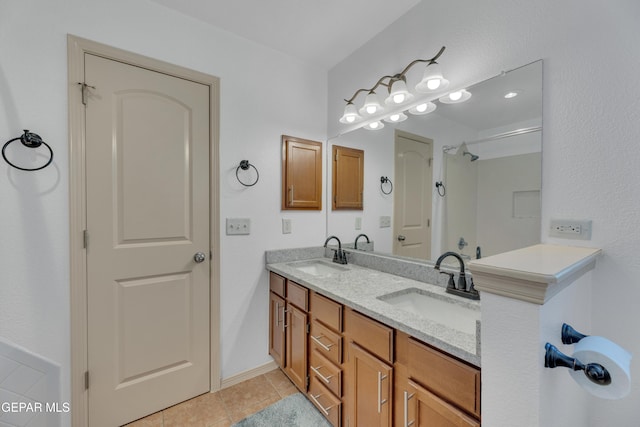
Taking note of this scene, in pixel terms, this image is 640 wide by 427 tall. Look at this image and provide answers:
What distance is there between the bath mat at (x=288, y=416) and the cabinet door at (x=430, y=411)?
78cm

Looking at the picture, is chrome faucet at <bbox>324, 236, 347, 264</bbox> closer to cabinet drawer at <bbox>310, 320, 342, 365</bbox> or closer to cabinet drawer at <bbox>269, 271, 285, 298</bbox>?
cabinet drawer at <bbox>269, 271, 285, 298</bbox>

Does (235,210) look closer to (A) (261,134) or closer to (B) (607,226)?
(A) (261,134)

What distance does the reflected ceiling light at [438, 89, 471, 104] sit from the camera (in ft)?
4.47

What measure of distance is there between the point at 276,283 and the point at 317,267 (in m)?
0.39

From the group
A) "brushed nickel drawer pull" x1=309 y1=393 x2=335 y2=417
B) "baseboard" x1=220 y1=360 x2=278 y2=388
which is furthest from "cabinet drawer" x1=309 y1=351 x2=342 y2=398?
"baseboard" x1=220 y1=360 x2=278 y2=388

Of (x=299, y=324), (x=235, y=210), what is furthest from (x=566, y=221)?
(x=235, y=210)

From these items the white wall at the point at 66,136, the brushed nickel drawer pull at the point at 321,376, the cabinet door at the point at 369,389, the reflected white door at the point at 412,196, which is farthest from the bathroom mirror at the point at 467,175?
the brushed nickel drawer pull at the point at 321,376

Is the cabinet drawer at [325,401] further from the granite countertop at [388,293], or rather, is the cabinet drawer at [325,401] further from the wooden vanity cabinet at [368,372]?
the granite countertop at [388,293]

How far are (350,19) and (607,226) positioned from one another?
5.84 ft

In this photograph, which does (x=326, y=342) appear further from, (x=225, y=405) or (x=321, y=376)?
(x=225, y=405)

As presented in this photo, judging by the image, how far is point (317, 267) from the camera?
216cm

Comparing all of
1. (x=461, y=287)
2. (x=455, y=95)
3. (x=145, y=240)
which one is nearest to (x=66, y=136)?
(x=145, y=240)

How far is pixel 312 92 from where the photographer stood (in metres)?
2.27
